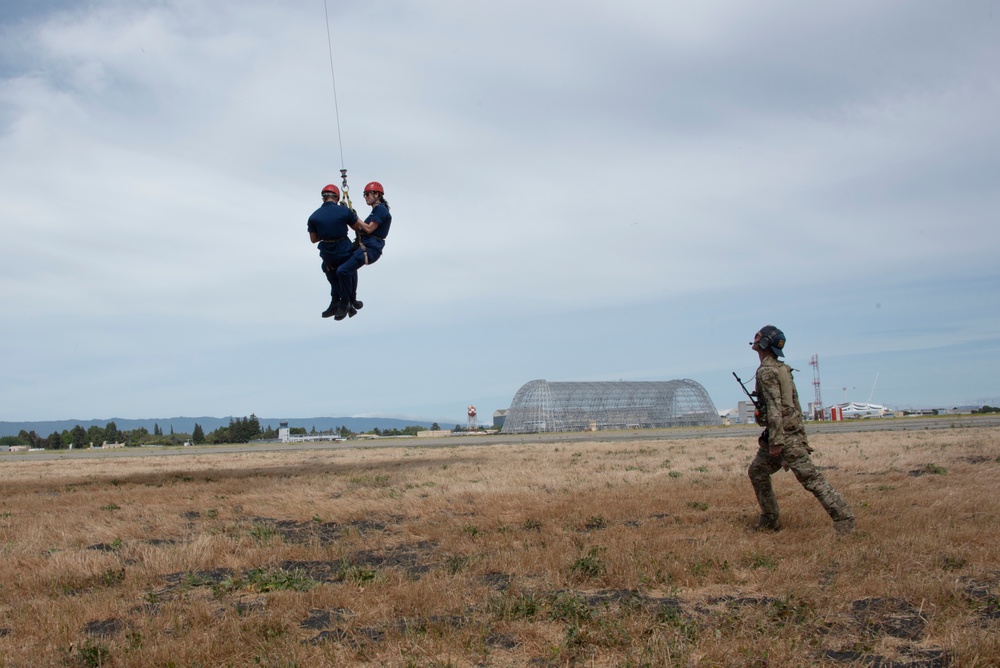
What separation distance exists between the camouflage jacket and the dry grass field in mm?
1223

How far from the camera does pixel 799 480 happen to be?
9.11 metres

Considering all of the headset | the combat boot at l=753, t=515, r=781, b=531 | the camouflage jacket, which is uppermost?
the headset

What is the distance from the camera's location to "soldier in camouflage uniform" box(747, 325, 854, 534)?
8.98 metres

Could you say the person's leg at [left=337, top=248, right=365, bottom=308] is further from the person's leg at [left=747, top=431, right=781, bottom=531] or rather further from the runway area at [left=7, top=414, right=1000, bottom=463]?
the runway area at [left=7, top=414, right=1000, bottom=463]

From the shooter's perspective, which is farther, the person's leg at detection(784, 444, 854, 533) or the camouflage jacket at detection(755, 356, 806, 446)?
the camouflage jacket at detection(755, 356, 806, 446)

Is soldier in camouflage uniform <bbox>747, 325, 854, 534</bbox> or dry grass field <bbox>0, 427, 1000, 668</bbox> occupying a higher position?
soldier in camouflage uniform <bbox>747, 325, 854, 534</bbox>

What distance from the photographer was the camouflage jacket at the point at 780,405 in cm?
916

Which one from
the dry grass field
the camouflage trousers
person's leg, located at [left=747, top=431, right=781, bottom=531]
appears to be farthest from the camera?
person's leg, located at [left=747, top=431, right=781, bottom=531]

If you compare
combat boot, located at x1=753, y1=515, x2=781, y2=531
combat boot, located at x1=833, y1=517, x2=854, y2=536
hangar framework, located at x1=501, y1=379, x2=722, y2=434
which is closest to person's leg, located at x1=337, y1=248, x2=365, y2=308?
combat boot, located at x1=753, y1=515, x2=781, y2=531

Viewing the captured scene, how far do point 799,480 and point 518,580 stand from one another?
4010 millimetres

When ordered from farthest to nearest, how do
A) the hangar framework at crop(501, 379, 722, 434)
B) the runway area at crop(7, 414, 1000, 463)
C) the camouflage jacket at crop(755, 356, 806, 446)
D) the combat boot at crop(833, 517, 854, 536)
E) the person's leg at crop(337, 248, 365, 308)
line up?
the hangar framework at crop(501, 379, 722, 434)
the runway area at crop(7, 414, 1000, 463)
the person's leg at crop(337, 248, 365, 308)
the camouflage jacket at crop(755, 356, 806, 446)
the combat boot at crop(833, 517, 854, 536)

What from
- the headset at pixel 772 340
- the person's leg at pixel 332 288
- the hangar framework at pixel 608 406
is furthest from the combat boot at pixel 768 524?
the hangar framework at pixel 608 406

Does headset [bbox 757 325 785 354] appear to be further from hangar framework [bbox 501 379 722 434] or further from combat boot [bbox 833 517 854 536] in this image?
hangar framework [bbox 501 379 722 434]

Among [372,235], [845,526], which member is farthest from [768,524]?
[372,235]
